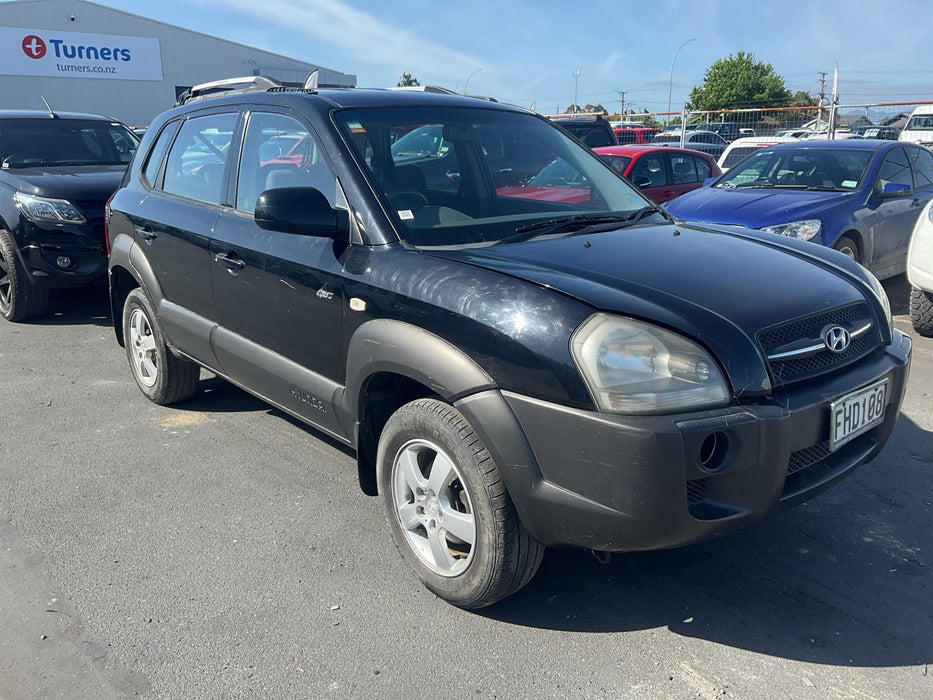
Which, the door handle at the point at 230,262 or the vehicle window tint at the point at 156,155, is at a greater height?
the vehicle window tint at the point at 156,155

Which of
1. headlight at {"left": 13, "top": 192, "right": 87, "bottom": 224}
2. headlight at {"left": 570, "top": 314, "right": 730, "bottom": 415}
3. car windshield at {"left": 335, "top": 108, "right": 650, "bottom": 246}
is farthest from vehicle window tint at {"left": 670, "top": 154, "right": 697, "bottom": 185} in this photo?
headlight at {"left": 570, "top": 314, "right": 730, "bottom": 415}

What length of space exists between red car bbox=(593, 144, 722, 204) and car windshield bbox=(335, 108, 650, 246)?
6.00 m

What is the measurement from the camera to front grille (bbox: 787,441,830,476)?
2404mm

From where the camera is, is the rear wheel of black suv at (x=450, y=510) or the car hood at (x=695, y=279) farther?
the rear wheel of black suv at (x=450, y=510)

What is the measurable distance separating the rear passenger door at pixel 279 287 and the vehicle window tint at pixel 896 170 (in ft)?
19.7

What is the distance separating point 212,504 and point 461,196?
5.85 ft

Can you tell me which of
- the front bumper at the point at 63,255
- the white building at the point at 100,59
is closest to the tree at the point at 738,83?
the white building at the point at 100,59

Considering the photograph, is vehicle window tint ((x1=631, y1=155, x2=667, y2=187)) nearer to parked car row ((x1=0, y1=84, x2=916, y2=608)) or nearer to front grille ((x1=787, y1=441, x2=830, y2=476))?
parked car row ((x1=0, y1=84, x2=916, y2=608))

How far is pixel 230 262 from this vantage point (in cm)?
353

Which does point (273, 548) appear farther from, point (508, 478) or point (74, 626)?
point (508, 478)

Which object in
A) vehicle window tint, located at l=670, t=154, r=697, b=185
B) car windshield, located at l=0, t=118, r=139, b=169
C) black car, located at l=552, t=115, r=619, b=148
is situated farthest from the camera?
black car, located at l=552, t=115, r=619, b=148

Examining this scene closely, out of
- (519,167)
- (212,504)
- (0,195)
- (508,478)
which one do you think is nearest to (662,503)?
(508,478)

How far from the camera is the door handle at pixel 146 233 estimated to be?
167 inches

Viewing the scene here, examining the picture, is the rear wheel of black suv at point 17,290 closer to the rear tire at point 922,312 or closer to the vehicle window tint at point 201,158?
the vehicle window tint at point 201,158
